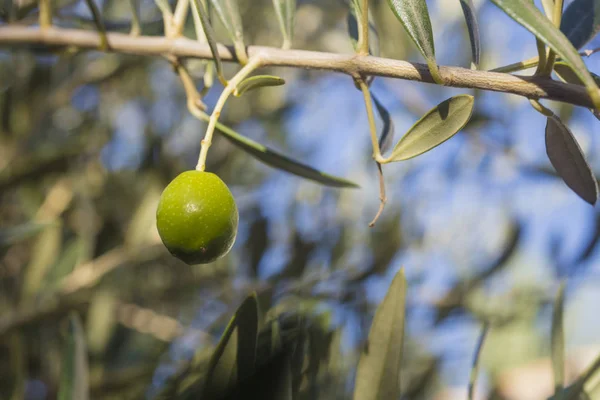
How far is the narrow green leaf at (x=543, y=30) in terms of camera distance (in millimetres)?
508

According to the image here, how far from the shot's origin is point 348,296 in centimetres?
127

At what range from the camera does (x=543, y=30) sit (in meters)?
0.52

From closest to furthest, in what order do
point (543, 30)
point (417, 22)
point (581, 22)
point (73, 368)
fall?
1. point (543, 30)
2. point (417, 22)
3. point (581, 22)
4. point (73, 368)

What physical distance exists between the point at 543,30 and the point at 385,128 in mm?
339

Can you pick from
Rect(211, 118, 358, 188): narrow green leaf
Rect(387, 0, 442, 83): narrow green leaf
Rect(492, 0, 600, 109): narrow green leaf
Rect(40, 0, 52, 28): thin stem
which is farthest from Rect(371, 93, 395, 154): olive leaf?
Rect(40, 0, 52, 28): thin stem

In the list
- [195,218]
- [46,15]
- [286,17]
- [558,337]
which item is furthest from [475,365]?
[46,15]

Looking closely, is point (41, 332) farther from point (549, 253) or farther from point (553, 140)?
point (549, 253)

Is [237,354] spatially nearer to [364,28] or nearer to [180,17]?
[364,28]

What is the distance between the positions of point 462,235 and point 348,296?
3.70 feet

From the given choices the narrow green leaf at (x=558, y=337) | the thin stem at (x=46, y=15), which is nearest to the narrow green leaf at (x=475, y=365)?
the narrow green leaf at (x=558, y=337)

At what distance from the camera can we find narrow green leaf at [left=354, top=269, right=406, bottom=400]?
0.67 metres

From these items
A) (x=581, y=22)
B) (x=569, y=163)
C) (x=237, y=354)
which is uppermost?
(x=581, y=22)

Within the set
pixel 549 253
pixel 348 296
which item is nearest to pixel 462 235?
pixel 549 253

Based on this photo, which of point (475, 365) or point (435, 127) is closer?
point (435, 127)
